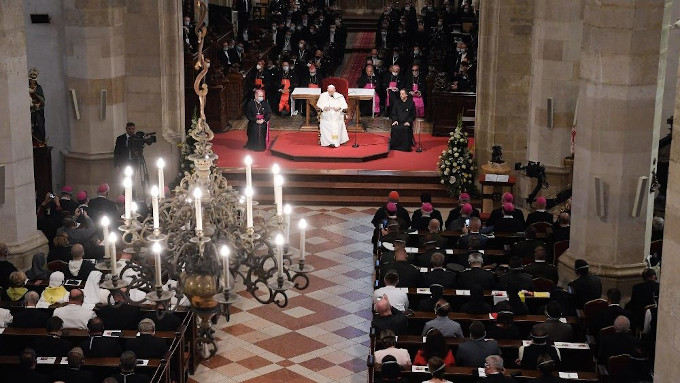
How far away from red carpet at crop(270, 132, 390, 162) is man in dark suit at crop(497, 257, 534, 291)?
9.36 meters

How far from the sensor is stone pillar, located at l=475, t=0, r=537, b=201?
2247 cm

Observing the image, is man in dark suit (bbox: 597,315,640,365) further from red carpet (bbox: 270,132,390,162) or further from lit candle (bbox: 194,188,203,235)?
red carpet (bbox: 270,132,390,162)

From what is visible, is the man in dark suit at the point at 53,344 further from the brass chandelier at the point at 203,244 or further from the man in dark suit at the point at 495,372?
the man in dark suit at the point at 495,372

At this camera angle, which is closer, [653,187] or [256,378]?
[256,378]

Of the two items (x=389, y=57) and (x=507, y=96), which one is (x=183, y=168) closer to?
(x=507, y=96)

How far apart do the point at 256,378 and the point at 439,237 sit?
3961mm

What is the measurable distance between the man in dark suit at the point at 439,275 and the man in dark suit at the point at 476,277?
5.7 inches

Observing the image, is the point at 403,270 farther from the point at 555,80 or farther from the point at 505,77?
the point at 505,77

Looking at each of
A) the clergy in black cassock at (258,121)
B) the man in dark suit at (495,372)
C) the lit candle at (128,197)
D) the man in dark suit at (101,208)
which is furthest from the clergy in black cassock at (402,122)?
the lit candle at (128,197)

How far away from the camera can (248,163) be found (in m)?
11.6

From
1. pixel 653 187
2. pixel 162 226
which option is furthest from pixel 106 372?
pixel 653 187

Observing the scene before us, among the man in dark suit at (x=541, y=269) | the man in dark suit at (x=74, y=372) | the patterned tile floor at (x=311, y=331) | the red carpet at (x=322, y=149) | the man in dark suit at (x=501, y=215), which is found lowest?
the patterned tile floor at (x=311, y=331)

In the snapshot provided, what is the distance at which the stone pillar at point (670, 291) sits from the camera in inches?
391

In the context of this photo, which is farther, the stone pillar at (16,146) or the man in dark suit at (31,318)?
the stone pillar at (16,146)
